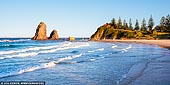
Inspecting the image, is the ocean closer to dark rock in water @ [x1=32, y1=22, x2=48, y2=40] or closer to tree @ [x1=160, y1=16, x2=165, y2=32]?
tree @ [x1=160, y1=16, x2=165, y2=32]

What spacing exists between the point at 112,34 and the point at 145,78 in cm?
13801

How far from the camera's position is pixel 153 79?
570 inches

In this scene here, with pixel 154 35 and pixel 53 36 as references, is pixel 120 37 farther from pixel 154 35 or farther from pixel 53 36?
pixel 53 36

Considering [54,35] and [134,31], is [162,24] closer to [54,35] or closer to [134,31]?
[134,31]

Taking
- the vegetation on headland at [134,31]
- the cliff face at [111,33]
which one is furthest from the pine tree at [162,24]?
the cliff face at [111,33]

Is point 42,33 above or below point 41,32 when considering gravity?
below

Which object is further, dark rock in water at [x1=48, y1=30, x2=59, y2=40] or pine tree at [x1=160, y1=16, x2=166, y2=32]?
dark rock in water at [x1=48, y1=30, x2=59, y2=40]

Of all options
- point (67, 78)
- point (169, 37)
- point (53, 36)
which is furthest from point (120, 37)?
point (67, 78)

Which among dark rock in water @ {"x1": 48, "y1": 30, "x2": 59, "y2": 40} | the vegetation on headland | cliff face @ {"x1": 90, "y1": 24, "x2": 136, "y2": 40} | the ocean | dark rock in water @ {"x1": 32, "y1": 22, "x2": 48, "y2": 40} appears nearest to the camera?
the ocean

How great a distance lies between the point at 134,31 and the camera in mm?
143500

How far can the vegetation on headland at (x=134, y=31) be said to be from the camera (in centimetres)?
12654

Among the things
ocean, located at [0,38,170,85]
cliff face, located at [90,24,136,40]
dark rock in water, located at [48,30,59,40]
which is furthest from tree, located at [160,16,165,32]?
ocean, located at [0,38,170,85]

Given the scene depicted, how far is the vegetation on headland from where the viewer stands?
127m

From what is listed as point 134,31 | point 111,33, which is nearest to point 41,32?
point 111,33
